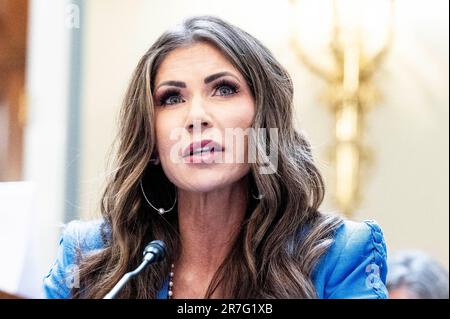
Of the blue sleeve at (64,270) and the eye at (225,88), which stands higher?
the eye at (225,88)

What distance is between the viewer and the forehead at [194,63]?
78cm

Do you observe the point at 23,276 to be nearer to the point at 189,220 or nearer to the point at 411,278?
the point at 189,220

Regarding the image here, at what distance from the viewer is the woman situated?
77 cm

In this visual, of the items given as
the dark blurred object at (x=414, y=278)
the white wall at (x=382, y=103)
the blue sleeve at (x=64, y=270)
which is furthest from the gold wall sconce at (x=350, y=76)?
the blue sleeve at (x=64, y=270)

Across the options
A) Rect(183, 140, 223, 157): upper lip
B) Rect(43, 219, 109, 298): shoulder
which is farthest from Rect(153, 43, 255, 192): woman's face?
Rect(43, 219, 109, 298): shoulder

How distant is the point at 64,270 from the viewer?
0.84m

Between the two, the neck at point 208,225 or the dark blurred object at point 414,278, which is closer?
the neck at point 208,225

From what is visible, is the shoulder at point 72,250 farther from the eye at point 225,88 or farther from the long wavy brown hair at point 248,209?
the eye at point 225,88

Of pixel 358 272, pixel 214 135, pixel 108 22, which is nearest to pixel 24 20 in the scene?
pixel 108 22

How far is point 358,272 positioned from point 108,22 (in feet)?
1.44

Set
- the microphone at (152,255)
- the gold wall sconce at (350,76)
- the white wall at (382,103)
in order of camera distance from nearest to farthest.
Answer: the microphone at (152,255) < the white wall at (382,103) < the gold wall sconce at (350,76)

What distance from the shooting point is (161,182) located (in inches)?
32.0

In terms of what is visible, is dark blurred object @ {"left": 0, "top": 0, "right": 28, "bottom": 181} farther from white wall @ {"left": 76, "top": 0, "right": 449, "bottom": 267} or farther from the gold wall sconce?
the gold wall sconce

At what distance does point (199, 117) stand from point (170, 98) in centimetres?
4
